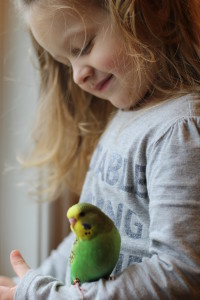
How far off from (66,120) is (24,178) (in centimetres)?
18

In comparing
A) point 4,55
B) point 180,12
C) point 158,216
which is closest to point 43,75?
point 4,55

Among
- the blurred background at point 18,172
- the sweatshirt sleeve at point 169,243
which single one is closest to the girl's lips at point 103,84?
the sweatshirt sleeve at point 169,243

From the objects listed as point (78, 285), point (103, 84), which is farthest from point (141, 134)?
point (78, 285)

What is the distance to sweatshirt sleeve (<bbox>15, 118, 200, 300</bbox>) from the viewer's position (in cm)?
53

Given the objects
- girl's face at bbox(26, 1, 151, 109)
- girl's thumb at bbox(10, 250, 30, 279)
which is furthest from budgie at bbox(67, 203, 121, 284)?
girl's face at bbox(26, 1, 151, 109)

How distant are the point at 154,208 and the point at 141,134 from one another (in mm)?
134

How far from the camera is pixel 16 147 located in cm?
105

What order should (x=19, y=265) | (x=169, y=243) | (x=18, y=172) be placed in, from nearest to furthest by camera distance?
(x=169, y=243)
(x=19, y=265)
(x=18, y=172)

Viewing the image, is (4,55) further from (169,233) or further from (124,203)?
(169,233)

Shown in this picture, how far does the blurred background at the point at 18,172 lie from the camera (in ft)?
3.29

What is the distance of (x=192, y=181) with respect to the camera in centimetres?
56

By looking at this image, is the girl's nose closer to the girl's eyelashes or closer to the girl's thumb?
the girl's eyelashes

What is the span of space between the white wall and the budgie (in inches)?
19.1

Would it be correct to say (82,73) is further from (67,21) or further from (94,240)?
(94,240)
